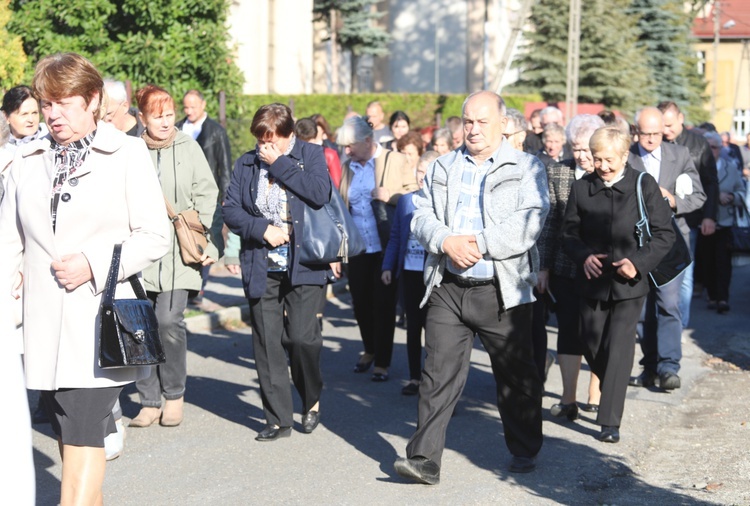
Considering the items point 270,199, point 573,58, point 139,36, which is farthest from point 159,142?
point 573,58

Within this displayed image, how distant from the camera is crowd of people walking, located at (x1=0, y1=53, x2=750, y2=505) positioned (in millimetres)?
4848

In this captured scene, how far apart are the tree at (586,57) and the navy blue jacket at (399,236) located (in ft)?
112

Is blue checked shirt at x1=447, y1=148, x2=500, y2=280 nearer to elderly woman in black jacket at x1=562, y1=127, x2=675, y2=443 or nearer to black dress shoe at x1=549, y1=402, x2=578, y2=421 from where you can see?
elderly woman in black jacket at x1=562, y1=127, x2=675, y2=443

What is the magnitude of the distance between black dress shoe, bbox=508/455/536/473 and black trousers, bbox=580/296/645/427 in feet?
3.04

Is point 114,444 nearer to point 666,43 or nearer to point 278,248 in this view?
point 278,248

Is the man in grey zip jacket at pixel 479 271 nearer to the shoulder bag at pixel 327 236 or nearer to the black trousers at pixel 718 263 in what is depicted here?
the shoulder bag at pixel 327 236

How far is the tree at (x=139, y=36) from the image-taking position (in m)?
15.8

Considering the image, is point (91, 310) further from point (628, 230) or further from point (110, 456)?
point (628, 230)

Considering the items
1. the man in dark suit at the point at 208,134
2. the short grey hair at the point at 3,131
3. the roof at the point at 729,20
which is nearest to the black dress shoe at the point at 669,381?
the man in dark suit at the point at 208,134

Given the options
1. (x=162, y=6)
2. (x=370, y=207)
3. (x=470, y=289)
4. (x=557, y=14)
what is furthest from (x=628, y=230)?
(x=557, y=14)

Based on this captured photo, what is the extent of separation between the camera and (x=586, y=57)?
4325 centimetres

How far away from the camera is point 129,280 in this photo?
4.99 metres

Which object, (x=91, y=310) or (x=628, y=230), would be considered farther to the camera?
(x=628, y=230)

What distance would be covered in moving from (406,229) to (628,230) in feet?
6.63
